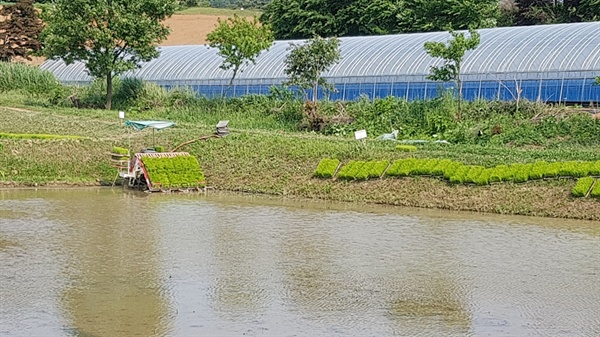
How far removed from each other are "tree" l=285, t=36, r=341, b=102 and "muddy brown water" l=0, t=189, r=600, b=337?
519 inches

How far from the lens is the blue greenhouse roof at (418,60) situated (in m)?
31.7

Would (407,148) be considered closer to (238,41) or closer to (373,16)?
(238,41)

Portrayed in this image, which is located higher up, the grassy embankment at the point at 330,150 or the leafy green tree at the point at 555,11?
the leafy green tree at the point at 555,11

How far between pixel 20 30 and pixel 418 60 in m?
26.7

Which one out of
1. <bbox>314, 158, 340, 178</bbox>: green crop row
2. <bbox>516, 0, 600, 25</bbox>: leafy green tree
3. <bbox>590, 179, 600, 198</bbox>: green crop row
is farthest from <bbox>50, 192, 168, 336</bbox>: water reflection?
<bbox>516, 0, 600, 25</bbox>: leafy green tree

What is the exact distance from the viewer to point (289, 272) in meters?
13.7

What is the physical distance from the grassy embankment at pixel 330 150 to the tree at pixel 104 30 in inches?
115

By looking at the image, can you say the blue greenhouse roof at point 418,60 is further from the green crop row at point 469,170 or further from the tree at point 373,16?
the green crop row at point 469,170

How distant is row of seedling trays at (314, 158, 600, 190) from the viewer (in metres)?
20.6

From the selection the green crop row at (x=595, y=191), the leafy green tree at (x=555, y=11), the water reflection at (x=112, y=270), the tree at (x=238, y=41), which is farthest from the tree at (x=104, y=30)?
the leafy green tree at (x=555, y=11)

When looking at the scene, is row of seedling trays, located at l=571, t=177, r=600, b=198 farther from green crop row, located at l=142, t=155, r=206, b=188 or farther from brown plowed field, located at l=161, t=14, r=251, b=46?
brown plowed field, located at l=161, t=14, r=251, b=46

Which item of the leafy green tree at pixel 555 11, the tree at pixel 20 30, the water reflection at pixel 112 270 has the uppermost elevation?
the leafy green tree at pixel 555 11

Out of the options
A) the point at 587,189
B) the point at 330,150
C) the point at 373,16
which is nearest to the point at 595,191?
the point at 587,189

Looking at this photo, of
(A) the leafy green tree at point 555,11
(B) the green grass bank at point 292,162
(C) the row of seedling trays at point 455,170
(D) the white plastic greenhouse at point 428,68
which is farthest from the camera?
(A) the leafy green tree at point 555,11
